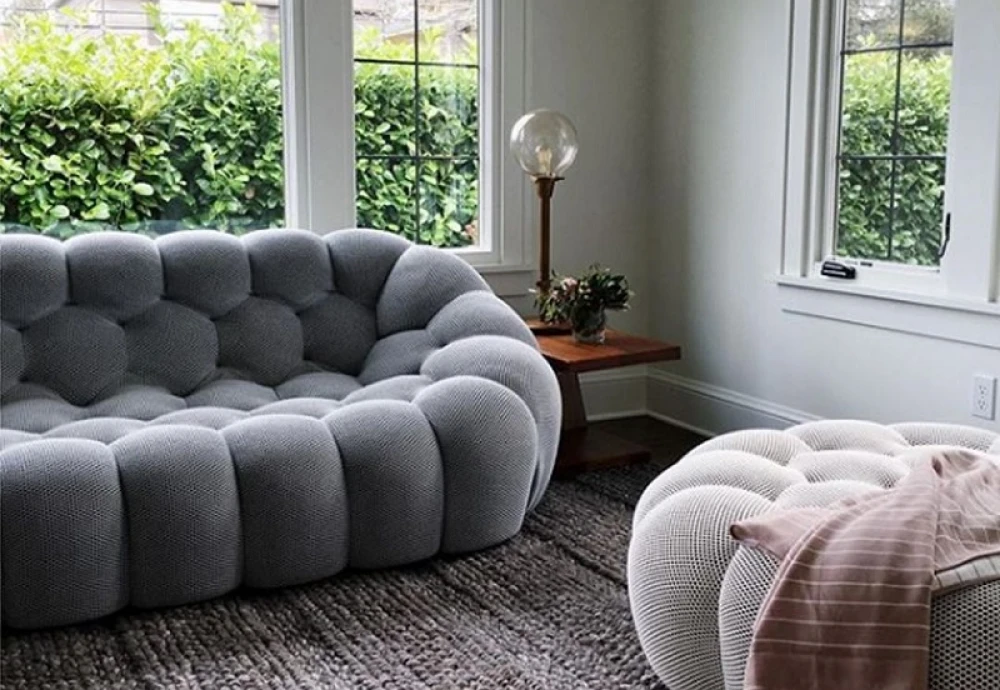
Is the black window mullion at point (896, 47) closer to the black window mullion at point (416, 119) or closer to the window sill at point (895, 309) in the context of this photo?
the window sill at point (895, 309)

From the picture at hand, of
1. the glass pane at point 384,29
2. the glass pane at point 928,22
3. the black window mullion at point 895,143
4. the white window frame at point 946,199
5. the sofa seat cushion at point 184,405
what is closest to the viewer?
the sofa seat cushion at point 184,405

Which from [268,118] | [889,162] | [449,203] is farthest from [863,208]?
[268,118]

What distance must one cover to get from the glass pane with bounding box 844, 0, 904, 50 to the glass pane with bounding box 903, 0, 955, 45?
33mm

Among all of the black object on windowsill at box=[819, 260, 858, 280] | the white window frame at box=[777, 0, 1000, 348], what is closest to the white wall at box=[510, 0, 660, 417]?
the white window frame at box=[777, 0, 1000, 348]

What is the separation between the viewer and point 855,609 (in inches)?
61.8

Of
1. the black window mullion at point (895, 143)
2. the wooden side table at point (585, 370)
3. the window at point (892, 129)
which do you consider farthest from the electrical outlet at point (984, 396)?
the wooden side table at point (585, 370)

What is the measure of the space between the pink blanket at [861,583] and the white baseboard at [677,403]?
2.08 metres

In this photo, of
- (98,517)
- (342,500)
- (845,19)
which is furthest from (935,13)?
(98,517)

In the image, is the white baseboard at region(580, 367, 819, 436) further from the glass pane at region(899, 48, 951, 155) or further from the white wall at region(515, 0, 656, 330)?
the glass pane at region(899, 48, 951, 155)

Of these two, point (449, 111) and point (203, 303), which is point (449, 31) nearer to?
point (449, 111)

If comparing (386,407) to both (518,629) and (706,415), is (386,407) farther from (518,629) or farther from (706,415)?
(706,415)

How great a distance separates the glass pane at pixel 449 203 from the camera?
3.97m

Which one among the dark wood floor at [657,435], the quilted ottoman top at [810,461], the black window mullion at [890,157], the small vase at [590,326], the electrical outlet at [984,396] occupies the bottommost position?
the dark wood floor at [657,435]

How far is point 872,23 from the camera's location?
3379 mm
